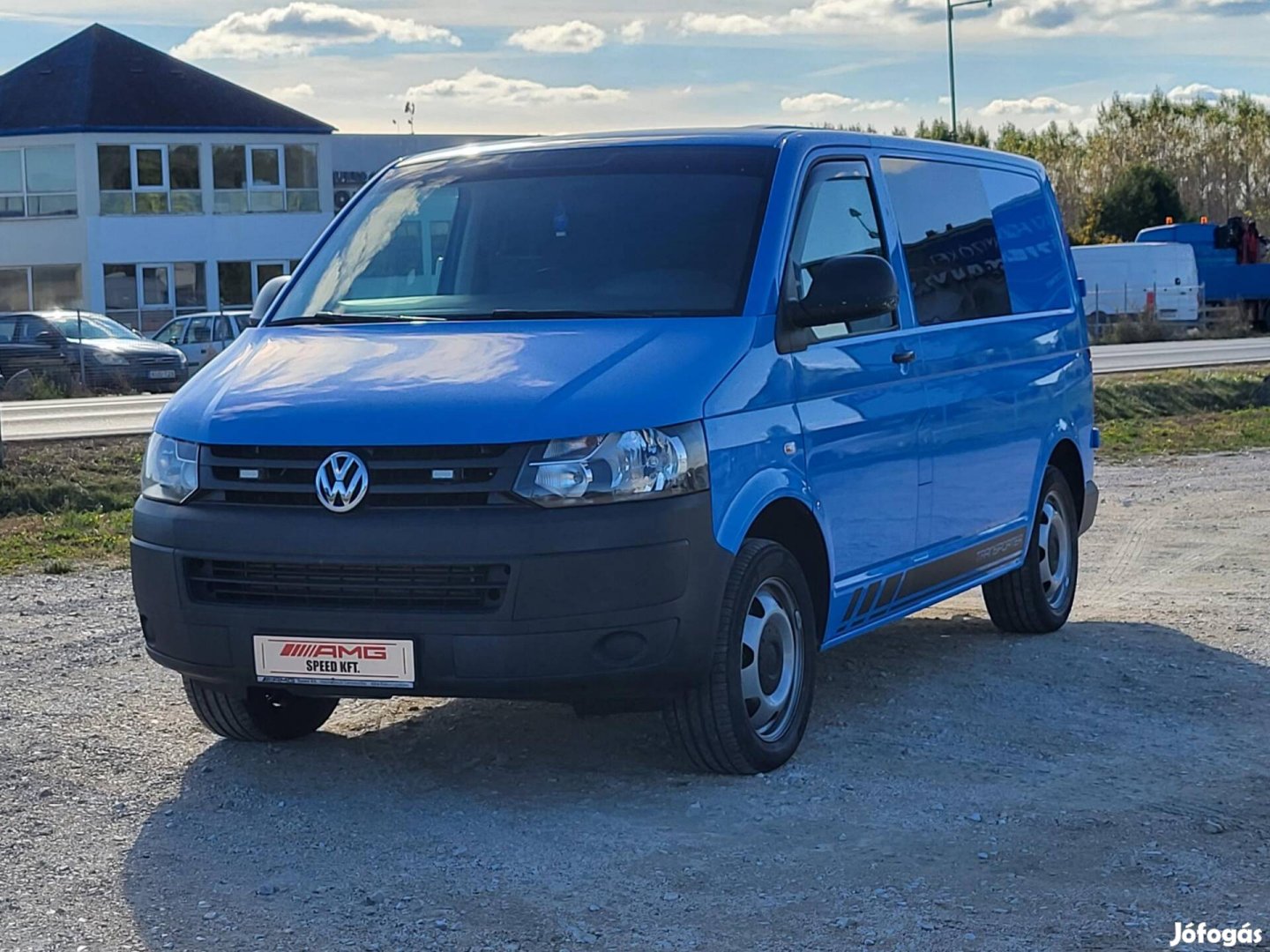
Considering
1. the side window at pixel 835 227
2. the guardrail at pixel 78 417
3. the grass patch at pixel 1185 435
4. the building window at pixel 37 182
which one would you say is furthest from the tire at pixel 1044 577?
the building window at pixel 37 182

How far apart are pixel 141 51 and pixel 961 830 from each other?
177 ft

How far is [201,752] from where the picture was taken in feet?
21.8

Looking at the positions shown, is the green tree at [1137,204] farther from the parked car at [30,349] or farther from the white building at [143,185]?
the parked car at [30,349]

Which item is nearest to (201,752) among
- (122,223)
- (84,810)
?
(84,810)

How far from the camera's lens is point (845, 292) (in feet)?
20.9

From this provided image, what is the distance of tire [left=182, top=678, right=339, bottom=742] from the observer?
255 inches

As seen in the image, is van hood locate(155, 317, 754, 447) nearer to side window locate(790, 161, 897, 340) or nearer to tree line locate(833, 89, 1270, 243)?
side window locate(790, 161, 897, 340)

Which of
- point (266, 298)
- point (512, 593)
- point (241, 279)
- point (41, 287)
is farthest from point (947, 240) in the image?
point (41, 287)

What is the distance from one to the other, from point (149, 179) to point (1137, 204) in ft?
128

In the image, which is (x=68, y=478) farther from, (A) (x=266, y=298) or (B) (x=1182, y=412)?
(B) (x=1182, y=412)

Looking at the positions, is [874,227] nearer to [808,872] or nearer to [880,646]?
[880,646]

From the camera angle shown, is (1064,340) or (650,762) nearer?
(650,762)

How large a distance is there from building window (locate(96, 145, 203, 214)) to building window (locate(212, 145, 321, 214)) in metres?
0.69

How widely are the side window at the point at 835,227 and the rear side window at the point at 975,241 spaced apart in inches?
10.1
